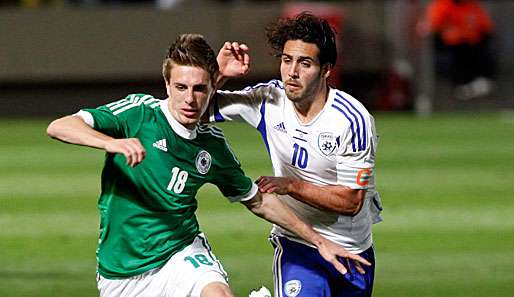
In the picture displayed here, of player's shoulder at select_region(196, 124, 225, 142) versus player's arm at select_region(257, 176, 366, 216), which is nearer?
player's shoulder at select_region(196, 124, 225, 142)

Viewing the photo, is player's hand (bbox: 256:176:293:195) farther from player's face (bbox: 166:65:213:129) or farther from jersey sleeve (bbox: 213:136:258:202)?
player's face (bbox: 166:65:213:129)

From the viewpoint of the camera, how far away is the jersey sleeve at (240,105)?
6961mm

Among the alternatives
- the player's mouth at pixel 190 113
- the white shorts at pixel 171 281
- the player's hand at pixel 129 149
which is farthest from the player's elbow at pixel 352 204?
the player's hand at pixel 129 149

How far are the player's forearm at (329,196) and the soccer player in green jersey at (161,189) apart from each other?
1.94ft

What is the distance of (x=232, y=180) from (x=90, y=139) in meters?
1.12

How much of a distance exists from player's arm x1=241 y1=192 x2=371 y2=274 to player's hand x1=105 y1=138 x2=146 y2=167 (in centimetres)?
129

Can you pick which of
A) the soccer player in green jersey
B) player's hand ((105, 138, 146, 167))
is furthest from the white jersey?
player's hand ((105, 138, 146, 167))

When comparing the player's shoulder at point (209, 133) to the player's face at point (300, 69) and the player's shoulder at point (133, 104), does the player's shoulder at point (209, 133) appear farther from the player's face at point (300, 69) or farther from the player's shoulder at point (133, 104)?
the player's face at point (300, 69)

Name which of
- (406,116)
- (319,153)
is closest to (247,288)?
(319,153)

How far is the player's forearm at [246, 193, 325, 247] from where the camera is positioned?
6.44 metres

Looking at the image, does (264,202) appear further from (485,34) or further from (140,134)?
(485,34)

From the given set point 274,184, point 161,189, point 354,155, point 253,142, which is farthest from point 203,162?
point 253,142

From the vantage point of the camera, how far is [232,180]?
638 cm

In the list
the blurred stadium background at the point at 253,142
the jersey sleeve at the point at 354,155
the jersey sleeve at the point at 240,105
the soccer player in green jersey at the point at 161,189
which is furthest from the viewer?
the blurred stadium background at the point at 253,142
